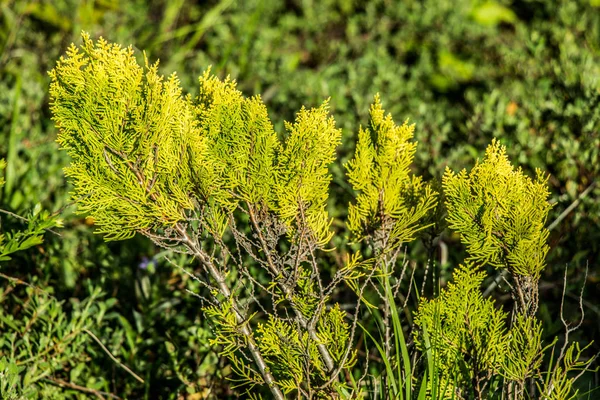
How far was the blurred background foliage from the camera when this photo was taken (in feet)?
8.34

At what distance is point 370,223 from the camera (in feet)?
5.90

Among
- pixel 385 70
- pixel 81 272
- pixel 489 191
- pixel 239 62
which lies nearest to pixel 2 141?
pixel 81 272

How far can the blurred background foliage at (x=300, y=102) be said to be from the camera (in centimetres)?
254

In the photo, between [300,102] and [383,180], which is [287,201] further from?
[300,102]

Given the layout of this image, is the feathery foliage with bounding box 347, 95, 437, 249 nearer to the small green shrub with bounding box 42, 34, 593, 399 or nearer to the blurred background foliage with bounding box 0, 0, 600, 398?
the small green shrub with bounding box 42, 34, 593, 399

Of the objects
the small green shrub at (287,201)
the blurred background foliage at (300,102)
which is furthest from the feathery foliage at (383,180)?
the blurred background foliage at (300,102)

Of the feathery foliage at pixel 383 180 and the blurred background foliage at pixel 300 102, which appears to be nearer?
the feathery foliage at pixel 383 180

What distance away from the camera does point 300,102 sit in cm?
390

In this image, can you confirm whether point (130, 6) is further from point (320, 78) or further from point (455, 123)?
point (455, 123)

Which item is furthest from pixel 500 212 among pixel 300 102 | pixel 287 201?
pixel 300 102

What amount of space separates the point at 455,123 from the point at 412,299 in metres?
1.62

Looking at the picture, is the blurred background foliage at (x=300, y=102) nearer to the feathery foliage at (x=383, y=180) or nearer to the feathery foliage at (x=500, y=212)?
the feathery foliage at (x=383, y=180)

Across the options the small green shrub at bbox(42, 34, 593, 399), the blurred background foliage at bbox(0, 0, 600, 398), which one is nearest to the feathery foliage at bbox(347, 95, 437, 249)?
the small green shrub at bbox(42, 34, 593, 399)

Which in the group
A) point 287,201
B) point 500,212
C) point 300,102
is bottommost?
point 287,201
